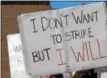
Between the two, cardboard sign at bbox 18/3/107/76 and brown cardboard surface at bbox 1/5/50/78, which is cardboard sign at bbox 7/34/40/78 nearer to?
cardboard sign at bbox 18/3/107/76

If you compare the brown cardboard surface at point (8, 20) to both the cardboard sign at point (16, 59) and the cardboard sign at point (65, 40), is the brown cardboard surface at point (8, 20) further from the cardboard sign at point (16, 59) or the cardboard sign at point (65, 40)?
the cardboard sign at point (65, 40)

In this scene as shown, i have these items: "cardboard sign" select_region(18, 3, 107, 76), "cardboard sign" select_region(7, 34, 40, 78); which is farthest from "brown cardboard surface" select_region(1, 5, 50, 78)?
"cardboard sign" select_region(18, 3, 107, 76)

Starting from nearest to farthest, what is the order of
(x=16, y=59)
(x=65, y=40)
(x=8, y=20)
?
1. (x=65, y=40)
2. (x=16, y=59)
3. (x=8, y=20)

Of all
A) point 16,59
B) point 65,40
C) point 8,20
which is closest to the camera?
point 65,40

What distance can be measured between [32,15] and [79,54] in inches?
17.4

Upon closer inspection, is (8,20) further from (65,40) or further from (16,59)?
(65,40)

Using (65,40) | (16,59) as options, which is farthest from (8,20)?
(65,40)

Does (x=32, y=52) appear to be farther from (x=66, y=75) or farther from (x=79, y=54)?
(x=66, y=75)

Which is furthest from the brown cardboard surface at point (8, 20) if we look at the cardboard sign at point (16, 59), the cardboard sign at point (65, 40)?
the cardboard sign at point (65, 40)

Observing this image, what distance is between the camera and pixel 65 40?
3.82m

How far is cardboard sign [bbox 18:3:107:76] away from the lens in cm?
378

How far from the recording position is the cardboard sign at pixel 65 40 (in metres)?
3.78

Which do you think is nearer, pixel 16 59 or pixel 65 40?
pixel 65 40

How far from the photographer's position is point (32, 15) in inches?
152
